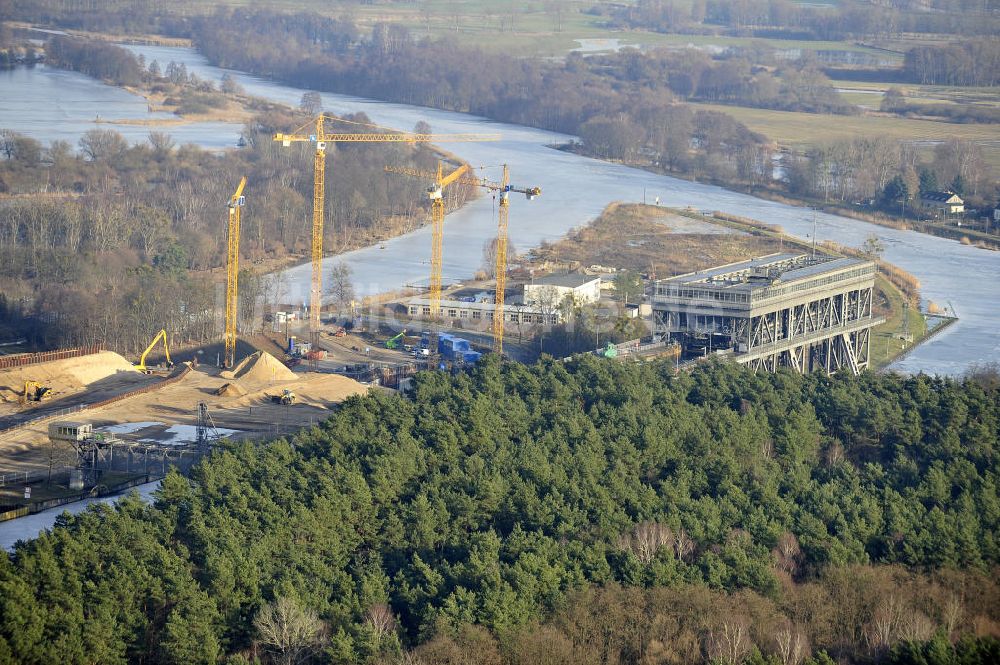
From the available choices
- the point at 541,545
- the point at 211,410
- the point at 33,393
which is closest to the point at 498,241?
the point at 211,410

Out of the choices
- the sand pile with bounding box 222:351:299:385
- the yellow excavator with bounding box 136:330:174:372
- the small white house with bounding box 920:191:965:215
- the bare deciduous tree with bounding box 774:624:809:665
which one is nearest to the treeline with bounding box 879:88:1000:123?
the small white house with bounding box 920:191:965:215

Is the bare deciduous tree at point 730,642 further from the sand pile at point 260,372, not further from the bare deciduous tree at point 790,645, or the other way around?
the sand pile at point 260,372

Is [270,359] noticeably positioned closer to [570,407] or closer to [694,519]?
[570,407]

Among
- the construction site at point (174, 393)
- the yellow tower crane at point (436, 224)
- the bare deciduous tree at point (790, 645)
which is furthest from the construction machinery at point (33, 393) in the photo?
the bare deciduous tree at point (790, 645)

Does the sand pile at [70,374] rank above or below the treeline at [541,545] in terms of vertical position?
below

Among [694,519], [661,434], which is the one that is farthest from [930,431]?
[694,519]

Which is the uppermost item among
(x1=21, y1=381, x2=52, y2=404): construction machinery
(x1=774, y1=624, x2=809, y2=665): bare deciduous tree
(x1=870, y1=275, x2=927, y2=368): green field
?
(x1=774, y1=624, x2=809, y2=665): bare deciduous tree

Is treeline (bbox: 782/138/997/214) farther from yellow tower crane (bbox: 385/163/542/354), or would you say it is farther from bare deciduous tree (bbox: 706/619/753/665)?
bare deciduous tree (bbox: 706/619/753/665)
